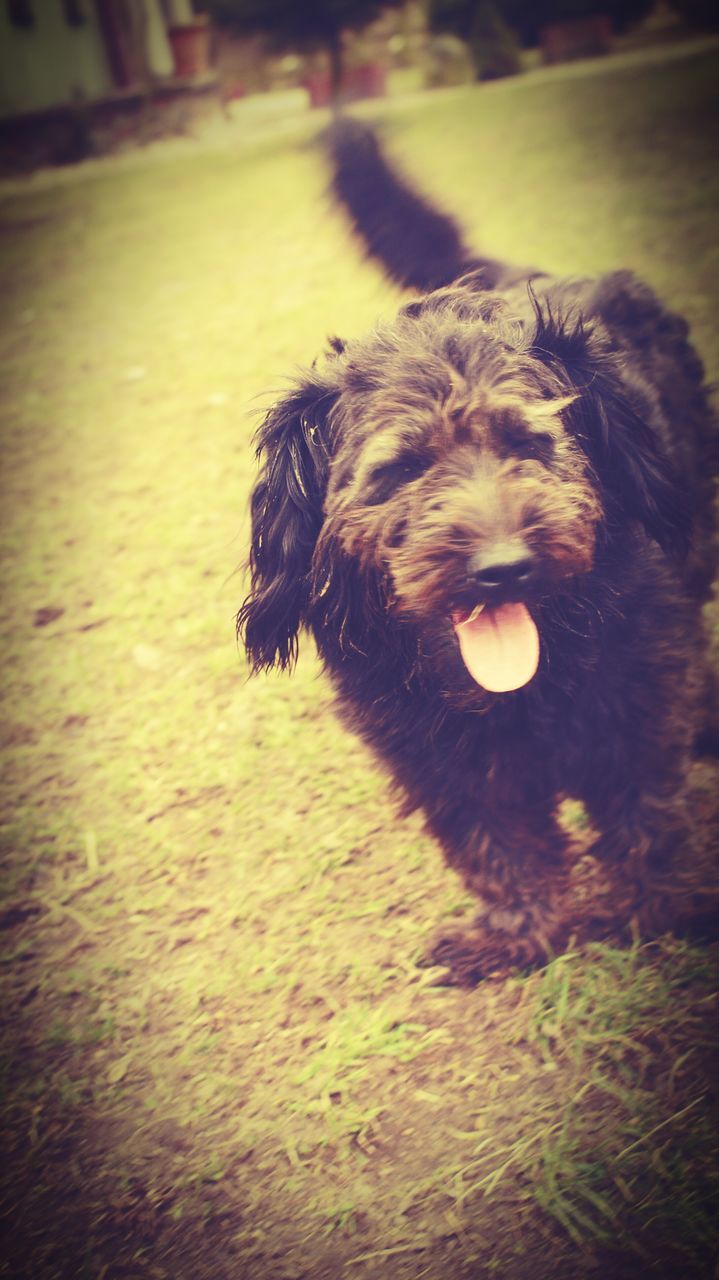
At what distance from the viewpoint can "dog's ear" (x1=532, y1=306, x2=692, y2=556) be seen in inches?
56.2

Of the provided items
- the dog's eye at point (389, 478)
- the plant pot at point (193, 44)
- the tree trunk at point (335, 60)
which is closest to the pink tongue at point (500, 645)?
the dog's eye at point (389, 478)

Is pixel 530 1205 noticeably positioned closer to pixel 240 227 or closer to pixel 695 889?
pixel 695 889

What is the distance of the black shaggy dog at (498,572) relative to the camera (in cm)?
132

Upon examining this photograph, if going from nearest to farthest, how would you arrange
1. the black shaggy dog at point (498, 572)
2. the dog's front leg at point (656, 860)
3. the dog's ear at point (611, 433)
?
1. the black shaggy dog at point (498, 572)
2. the dog's ear at point (611, 433)
3. the dog's front leg at point (656, 860)

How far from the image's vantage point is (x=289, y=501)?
1540mm

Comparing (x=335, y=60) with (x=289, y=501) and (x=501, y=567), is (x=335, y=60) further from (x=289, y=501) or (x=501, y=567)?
(x=501, y=567)

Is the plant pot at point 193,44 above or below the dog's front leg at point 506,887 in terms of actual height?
above

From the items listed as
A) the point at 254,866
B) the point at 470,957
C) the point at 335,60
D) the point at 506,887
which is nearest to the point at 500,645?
the point at 506,887

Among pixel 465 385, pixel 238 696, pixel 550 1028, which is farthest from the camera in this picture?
pixel 238 696

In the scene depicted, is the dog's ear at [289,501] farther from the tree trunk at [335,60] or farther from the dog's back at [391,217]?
the tree trunk at [335,60]

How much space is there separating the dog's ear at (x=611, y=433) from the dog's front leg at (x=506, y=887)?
2.62ft

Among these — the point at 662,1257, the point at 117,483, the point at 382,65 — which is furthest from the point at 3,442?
the point at 662,1257

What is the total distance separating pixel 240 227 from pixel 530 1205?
4323mm

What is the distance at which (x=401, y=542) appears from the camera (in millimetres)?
1361
